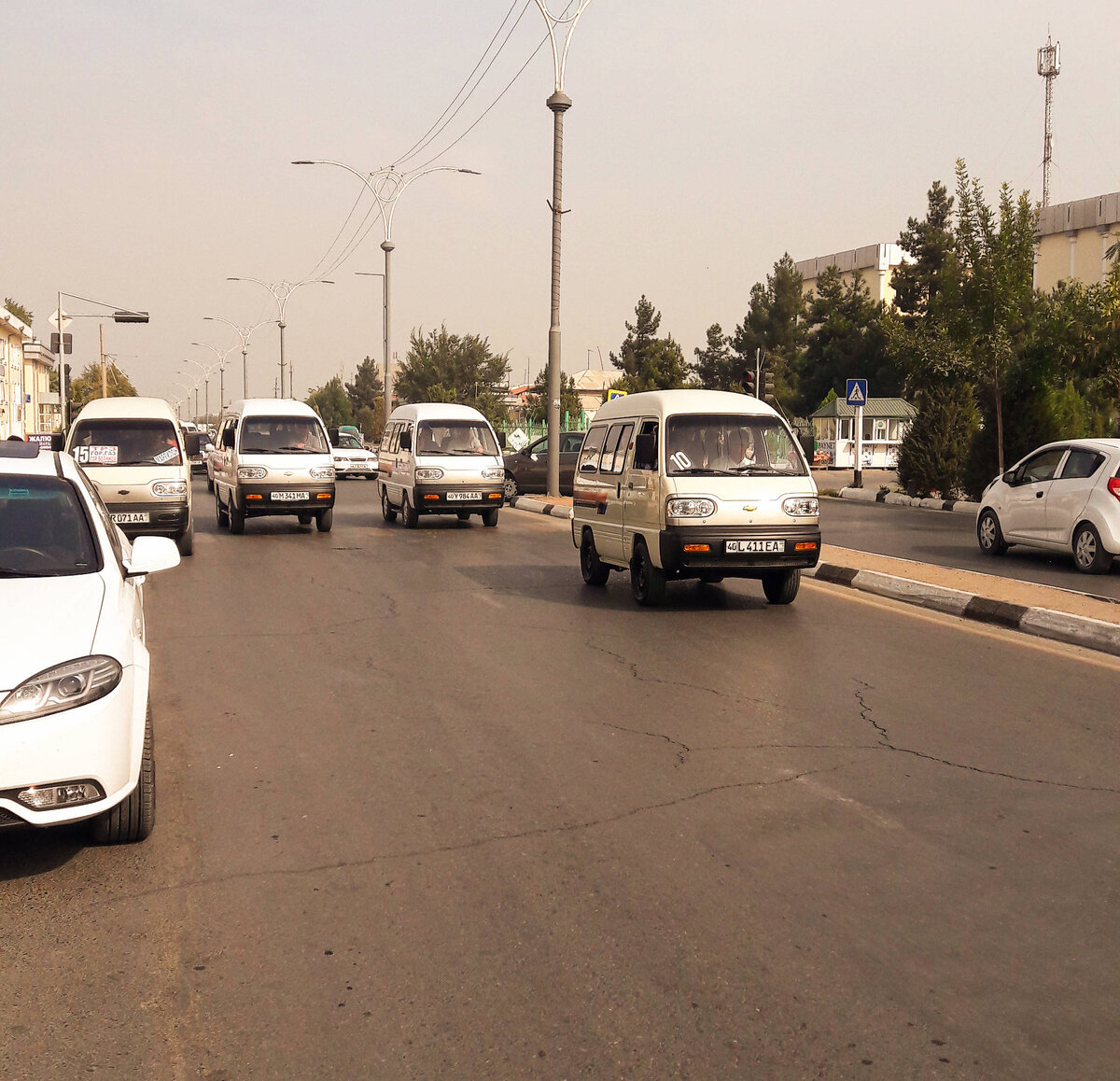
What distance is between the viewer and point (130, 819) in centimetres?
469

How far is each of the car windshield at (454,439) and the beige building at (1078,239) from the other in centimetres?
4354

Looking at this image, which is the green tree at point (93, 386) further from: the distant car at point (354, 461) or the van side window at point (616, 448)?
the van side window at point (616, 448)

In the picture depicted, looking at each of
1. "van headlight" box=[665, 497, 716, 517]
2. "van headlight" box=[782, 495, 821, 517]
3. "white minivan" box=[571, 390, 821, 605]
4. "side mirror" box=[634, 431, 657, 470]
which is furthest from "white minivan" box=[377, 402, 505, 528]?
"van headlight" box=[782, 495, 821, 517]

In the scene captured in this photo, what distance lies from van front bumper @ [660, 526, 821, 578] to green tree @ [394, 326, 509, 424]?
72081mm

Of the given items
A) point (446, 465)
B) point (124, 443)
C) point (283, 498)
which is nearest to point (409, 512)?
point (446, 465)

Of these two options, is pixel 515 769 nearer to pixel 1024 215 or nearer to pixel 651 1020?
pixel 651 1020

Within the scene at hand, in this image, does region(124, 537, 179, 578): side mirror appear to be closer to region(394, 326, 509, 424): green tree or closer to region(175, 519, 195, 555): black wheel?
region(175, 519, 195, 555): black wheel

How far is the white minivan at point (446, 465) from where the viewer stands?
69.4 ft

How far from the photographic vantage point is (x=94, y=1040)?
10.6ft

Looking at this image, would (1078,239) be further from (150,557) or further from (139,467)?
(150,557)

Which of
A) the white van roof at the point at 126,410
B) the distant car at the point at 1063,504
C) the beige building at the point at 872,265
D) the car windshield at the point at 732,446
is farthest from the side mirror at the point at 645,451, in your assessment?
the beige building at the point at 872,265

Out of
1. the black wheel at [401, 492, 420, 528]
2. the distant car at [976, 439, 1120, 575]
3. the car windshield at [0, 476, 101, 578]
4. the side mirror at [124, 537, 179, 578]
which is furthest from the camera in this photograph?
the black wheel at [401, 492, 420, 528]

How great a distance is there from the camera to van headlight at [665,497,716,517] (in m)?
11.0

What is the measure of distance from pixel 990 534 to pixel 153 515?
11.1 metres
